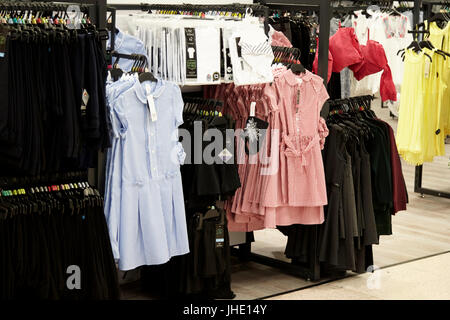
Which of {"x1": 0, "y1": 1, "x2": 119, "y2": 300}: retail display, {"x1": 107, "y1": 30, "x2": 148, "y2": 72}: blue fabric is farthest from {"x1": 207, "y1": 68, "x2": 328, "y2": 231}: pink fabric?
{"x1": 0, "y1": 1, "x2": 119, "y2": 300}: retail display

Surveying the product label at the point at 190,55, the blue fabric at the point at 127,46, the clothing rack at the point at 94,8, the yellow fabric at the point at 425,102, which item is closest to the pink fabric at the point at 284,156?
the product label at the point at 190,55

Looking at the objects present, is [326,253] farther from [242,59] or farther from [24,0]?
[24,0]

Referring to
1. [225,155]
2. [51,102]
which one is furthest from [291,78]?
[51,102]

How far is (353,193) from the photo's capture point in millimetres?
4711

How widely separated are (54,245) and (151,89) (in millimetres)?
1037

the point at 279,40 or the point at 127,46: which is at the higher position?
the point at 279,40

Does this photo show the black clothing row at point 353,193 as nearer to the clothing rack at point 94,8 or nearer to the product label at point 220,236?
the product label at point 220,236

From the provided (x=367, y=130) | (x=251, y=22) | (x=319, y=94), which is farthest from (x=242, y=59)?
(x=367, y=130)

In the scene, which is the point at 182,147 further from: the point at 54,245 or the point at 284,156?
the point at 54,245

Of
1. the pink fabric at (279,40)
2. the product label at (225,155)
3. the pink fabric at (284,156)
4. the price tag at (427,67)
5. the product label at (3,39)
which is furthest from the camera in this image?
the price tag at (427,67)

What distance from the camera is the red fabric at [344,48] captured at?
4.89 metres

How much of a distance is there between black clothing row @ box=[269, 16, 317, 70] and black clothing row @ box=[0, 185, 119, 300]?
208 centimetres

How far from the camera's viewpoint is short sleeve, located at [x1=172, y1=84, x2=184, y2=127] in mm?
4023

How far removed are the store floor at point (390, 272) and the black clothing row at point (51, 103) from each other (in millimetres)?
Result: 1443
